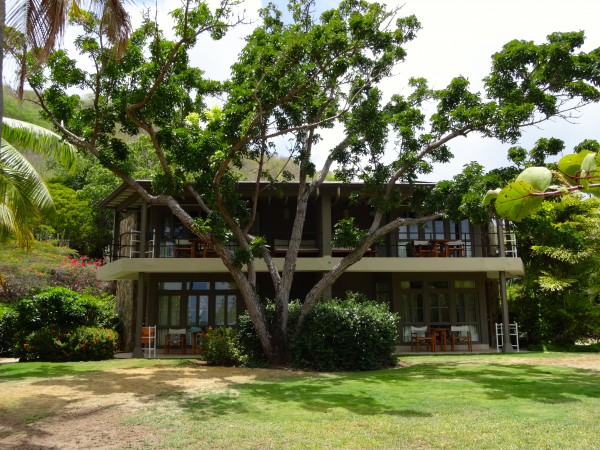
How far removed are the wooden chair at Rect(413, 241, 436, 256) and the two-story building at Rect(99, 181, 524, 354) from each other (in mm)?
33

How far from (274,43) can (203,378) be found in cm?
757

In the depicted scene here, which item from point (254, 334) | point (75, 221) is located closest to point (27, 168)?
point (254, 334)

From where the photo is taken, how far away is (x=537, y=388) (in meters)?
10.4

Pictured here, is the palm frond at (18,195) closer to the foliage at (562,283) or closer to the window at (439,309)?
the window at (439,309)

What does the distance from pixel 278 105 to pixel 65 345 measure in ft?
27.0

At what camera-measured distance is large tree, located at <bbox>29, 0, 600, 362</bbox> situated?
1304 cm

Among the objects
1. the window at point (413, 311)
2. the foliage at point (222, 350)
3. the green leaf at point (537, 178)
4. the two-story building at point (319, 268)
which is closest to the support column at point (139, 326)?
the two-story building at point (319, 268)

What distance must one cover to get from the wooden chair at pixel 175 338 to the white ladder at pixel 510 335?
32.1ft

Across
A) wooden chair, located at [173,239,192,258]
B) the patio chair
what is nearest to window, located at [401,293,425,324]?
wooden chair, located at [173,239,192,258]

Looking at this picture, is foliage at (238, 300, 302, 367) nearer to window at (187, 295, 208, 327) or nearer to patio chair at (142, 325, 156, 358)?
patio chair at (142, 325, 156, 358)

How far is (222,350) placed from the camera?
1412 cm

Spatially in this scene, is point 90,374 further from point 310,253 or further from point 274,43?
point 310,253

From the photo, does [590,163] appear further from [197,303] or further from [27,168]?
[197,303]

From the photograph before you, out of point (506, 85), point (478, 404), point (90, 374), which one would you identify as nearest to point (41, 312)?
point (90, 374)
